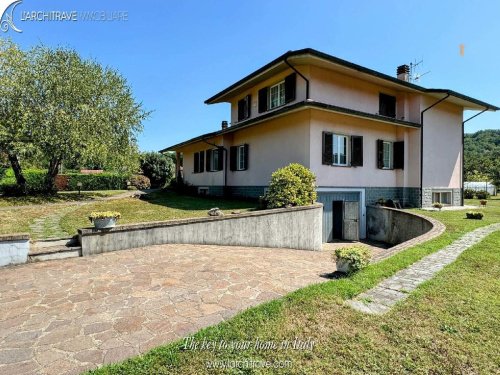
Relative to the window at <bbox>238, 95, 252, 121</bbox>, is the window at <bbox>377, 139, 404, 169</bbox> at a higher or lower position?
lower

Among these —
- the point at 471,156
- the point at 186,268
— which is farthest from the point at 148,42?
the point at 471,156

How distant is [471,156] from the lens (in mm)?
46062

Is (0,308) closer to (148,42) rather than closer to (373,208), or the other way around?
(148,42)

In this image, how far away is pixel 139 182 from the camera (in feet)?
97.1

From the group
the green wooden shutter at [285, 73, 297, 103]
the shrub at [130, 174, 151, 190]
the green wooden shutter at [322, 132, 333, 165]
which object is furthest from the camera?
the shrub at [130, 174, 151, 190]

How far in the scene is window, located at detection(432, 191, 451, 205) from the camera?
1638cm

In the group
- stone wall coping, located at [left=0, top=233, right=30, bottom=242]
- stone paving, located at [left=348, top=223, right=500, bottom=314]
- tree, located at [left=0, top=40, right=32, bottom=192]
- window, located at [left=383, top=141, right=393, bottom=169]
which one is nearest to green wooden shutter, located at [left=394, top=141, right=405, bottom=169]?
window, located at [left=383, top=141, right=393, bottom=169]

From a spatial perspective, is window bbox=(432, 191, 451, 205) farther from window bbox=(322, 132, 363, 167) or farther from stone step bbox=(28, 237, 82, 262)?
stone step bbox=(28, 237, 82, 262)

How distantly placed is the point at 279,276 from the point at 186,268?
1873 mm

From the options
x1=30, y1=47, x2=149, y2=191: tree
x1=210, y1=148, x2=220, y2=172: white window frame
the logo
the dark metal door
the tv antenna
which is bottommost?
the dark metal door

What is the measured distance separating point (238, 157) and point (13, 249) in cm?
1172

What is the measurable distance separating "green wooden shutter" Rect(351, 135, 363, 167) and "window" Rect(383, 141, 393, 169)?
230 cm

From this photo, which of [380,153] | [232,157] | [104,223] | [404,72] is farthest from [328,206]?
[404,72]

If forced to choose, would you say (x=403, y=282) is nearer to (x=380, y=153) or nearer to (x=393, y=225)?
(x=393, y=225)
